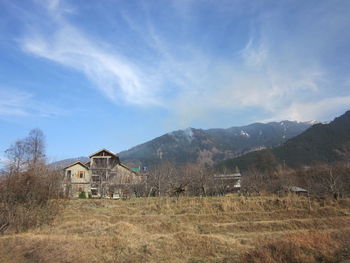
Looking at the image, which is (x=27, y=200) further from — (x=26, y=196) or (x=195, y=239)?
(x=195, y=239)

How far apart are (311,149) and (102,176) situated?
255ft

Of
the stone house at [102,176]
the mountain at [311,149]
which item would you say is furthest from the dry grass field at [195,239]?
the mountain at [311,149]

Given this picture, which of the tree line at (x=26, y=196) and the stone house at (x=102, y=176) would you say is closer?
the tree line at (x=26, y=196)

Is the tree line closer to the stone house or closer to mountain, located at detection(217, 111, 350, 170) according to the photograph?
the stone house

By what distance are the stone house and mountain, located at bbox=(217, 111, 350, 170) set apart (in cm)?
4445

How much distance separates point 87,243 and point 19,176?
6.34 metres

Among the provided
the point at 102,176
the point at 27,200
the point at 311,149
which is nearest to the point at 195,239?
the point at 27,200

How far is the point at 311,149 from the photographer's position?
9250 centimetres

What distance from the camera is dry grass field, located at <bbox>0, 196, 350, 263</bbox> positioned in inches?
304

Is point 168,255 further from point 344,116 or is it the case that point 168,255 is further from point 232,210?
point 344,116

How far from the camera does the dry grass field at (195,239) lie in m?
7.72

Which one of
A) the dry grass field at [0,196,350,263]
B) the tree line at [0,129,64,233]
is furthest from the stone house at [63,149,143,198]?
the tree line at [0,129,64,233]

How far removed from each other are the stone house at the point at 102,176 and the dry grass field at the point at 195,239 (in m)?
18.8

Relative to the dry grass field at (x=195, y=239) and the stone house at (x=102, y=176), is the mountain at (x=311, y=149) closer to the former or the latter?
the stone house at (x=102, y=176)
